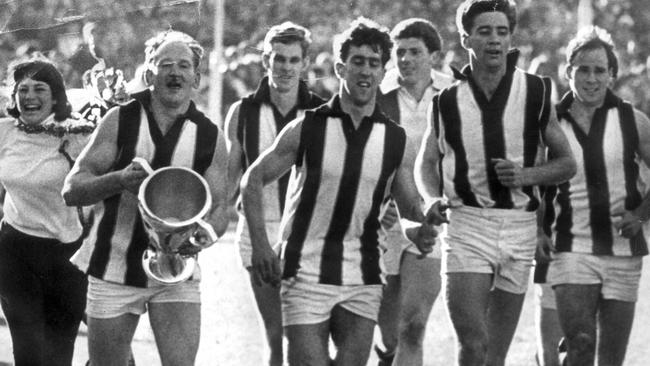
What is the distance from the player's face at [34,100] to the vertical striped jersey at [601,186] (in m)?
2.77

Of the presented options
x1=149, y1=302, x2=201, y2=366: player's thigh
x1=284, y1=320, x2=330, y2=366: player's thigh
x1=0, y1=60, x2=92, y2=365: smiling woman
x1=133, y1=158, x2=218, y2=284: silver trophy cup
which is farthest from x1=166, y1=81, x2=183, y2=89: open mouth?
x1=0, y1=60, x2=92, y2=365: smiling woman

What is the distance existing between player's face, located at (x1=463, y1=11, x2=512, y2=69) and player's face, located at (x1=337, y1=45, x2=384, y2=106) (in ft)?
2.69

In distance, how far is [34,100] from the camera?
10172 mm

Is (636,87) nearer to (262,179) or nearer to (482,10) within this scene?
(482,10)

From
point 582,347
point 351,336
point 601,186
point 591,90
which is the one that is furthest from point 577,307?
point 351,336

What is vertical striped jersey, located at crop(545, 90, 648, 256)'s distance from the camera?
10031mm

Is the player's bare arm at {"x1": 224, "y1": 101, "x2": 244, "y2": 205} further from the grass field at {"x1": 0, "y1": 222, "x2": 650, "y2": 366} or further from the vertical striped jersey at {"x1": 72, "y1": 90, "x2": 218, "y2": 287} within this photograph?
the vertical striped jersey at {"x1": 72, "y1": 90, "x2": 218, "y2": 287}

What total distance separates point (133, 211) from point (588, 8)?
70.2 ft

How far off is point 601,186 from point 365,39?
78.7 inches

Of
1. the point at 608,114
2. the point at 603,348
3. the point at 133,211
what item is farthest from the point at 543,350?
the point at 133,211

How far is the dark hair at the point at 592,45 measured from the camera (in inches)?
397

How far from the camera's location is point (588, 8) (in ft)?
95.5

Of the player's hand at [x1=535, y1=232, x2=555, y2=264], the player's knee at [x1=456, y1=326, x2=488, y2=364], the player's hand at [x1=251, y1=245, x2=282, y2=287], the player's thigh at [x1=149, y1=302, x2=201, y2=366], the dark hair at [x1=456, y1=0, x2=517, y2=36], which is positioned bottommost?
the player's knee at [x1=456, y1=326, x2=488, y2=364]

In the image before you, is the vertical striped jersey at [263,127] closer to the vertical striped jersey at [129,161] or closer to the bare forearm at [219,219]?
the vertical striped jersey at [129,161]
